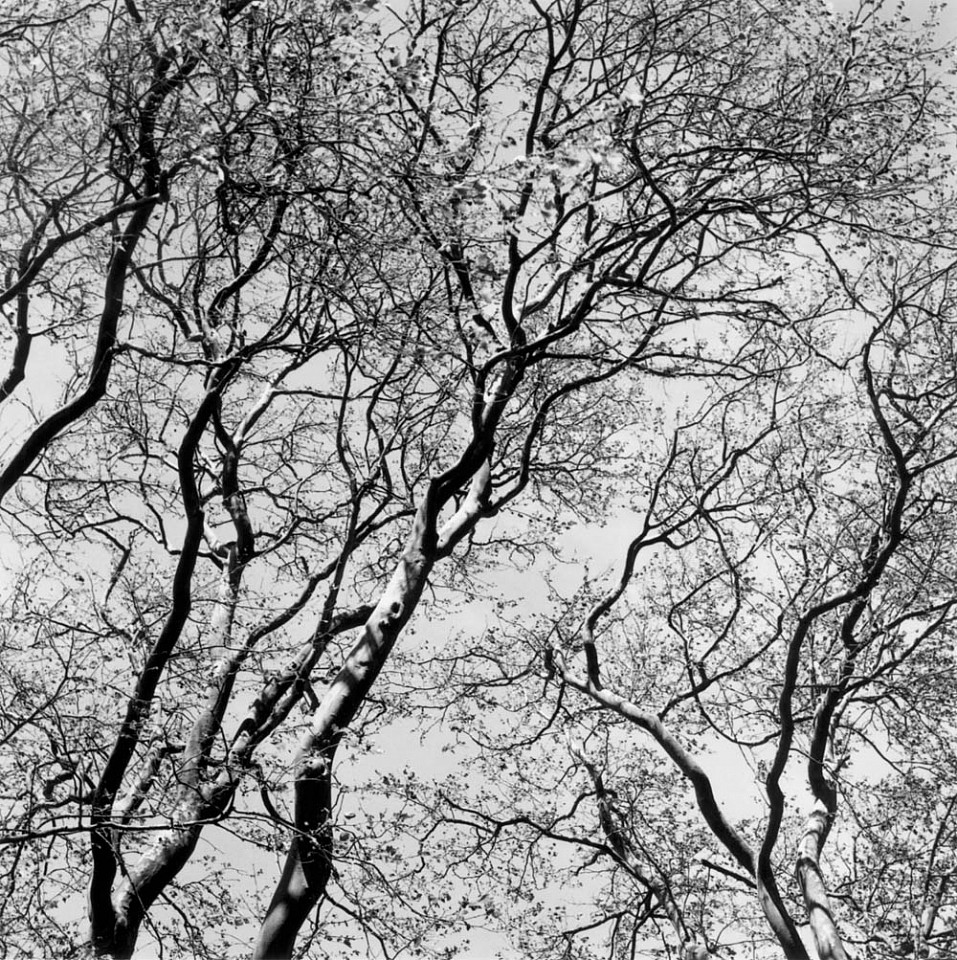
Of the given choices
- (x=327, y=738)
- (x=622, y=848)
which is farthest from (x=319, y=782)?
(x=622, y=848)

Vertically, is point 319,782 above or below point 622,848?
below

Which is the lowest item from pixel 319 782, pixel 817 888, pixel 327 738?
pixel 319 782

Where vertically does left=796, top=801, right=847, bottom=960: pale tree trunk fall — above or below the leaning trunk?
above

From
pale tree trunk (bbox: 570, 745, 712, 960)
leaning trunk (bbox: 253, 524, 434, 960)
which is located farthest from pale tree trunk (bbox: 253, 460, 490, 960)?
pale tree trunk (bbox: 570, 745, 712, 960)

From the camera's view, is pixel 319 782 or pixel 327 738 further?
pixel 327 738

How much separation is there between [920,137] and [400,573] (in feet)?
19.3

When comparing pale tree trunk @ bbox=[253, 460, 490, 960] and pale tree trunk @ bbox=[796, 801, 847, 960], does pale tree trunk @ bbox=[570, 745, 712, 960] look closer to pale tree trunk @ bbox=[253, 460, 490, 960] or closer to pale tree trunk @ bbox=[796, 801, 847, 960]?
pale tree trunk @ bbox=[796, 801, 847, 960]

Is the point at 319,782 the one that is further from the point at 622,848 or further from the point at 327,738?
the point at 622,848

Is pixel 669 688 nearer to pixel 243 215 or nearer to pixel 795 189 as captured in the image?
pixel 795 189

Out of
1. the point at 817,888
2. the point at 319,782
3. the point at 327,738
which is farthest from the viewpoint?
the point at 817,888

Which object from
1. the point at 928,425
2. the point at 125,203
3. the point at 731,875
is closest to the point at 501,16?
the point at 125,203

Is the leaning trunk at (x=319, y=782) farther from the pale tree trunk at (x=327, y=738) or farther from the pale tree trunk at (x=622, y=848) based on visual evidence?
the pale tree trunk at (x=622, y=848)

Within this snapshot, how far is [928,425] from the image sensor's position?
9.40 meters

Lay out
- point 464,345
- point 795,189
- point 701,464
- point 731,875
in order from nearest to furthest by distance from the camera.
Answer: point 795,189 < point 464,345 < point 731,875 < point 701,464
